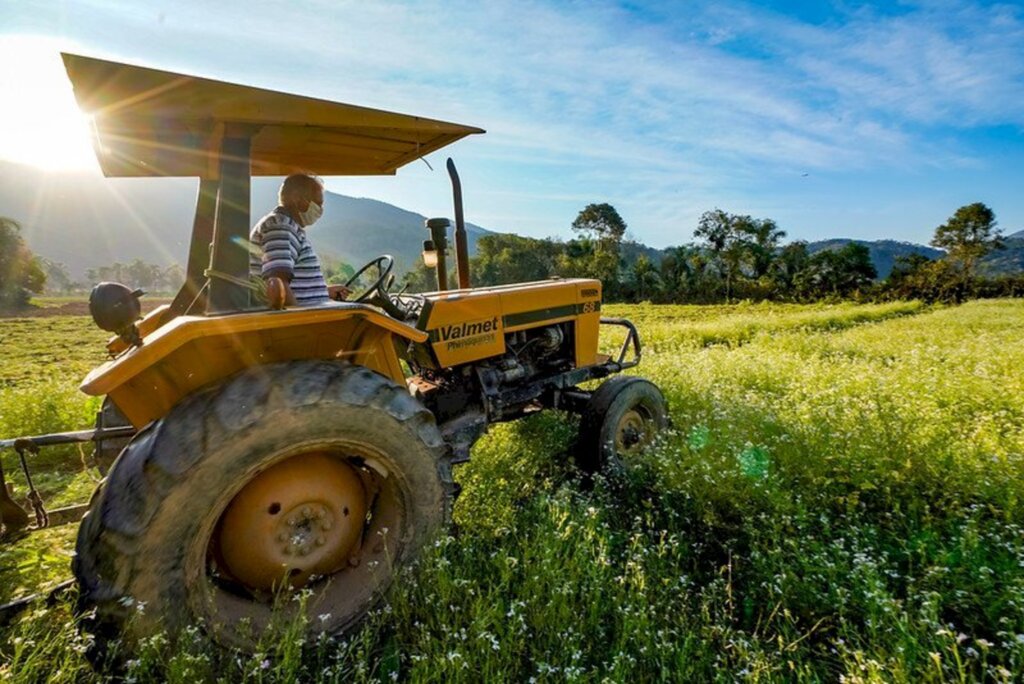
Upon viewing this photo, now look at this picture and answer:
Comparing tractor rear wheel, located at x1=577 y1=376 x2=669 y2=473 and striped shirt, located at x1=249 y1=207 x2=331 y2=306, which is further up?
striped shirt, located at x1=249 y1=207 x2=331 y2=306

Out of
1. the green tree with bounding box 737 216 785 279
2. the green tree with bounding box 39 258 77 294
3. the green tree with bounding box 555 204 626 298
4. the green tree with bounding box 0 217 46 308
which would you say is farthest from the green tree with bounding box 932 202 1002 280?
the green tree with bounding box 39 258 77 294

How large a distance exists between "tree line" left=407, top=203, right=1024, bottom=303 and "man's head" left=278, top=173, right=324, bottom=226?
3941 cm

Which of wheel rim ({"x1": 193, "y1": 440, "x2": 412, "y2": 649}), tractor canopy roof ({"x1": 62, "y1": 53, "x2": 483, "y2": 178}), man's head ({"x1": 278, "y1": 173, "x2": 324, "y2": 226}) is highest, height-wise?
tractor canopy roof ({"x1": 62, "y1": 53, "x2": 483, "y2": 178})

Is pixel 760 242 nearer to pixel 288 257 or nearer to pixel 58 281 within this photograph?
pixel 288 257

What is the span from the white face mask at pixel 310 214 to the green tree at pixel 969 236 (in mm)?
64180

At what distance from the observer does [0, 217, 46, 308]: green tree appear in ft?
169

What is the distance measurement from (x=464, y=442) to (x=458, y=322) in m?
0.77

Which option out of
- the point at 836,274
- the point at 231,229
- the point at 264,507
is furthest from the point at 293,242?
the point at 836,274

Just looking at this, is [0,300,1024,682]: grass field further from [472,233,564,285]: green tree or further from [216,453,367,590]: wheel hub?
[472,233,564,285]: green tree

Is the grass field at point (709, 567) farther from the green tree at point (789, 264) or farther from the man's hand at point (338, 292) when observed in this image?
the green tree at point (789, 264)

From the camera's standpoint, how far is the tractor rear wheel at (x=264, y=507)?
67.2 inches

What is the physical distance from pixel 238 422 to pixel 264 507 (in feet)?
1.46

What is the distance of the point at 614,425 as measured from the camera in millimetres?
3871

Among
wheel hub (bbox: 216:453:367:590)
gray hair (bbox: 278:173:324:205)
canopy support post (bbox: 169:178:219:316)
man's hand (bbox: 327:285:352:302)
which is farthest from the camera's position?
man's hand (bbox: 327:285:352:302)
